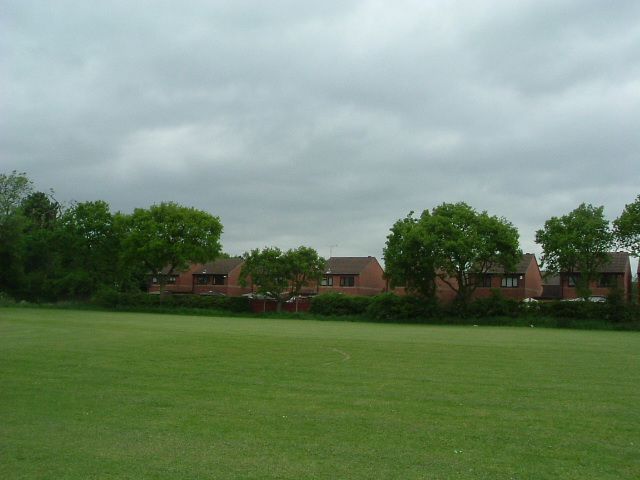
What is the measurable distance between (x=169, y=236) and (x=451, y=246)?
41.7m

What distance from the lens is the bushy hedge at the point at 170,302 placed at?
84.1 metres

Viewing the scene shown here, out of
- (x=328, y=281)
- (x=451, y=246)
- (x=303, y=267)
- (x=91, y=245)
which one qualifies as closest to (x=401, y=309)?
(x=451, y=246)

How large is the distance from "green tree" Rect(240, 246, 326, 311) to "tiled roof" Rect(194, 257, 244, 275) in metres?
32.5

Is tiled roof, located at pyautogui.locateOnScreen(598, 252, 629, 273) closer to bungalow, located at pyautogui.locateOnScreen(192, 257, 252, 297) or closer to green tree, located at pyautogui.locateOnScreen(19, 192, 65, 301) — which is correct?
bungalow, located at pyautogui.locateOnScreen(192, 257, 252, 297)

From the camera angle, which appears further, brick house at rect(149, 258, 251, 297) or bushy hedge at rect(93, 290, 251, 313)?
brick house at rect(149, 258, 251, 297)

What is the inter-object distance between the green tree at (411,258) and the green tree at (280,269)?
48.5 feet

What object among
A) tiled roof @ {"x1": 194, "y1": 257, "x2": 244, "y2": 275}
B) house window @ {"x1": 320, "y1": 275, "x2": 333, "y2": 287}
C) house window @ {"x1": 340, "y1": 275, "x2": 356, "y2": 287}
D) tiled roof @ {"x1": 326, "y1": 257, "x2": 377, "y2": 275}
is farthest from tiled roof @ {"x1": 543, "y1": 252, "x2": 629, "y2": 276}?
tiled roof @ {"x1": 194, "y1": 257, "x2": 244, "y2": 275}

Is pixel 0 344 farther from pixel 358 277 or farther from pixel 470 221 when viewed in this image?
pixel 358 277

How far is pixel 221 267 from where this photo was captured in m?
117

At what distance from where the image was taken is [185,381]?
674 inches

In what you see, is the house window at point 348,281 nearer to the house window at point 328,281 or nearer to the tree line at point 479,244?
the house window at point 328,281

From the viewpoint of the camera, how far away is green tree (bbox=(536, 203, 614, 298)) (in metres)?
70.4

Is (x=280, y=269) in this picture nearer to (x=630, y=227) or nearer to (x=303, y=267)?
(x=303, y=267)

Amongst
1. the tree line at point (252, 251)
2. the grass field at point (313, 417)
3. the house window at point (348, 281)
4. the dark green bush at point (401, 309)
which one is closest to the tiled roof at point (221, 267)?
the tree line at point (252, 251)
